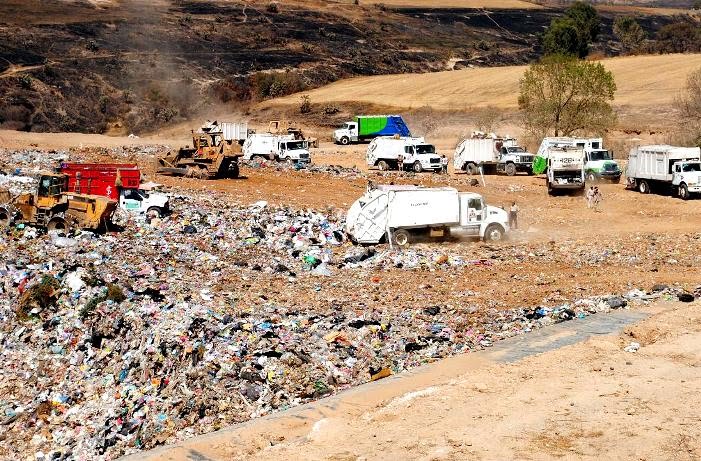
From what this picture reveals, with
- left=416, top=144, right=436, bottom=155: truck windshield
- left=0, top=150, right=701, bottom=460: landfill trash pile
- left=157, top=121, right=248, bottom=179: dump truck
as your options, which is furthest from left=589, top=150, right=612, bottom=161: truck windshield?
left=157, top=121, right=248, bottom=179: dump truck

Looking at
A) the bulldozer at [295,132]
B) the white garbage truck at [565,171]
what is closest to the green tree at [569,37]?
the bulldozer at [295,132]

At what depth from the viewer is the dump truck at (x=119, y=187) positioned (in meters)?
31.7

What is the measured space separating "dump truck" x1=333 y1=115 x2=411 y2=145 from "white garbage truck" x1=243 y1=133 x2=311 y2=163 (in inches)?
496

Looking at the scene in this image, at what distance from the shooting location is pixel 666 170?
39.8 metres

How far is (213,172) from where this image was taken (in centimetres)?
4294

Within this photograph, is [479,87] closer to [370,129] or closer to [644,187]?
[370,129]

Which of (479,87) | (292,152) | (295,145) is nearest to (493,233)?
(292,152)

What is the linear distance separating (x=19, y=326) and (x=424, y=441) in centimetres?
1031

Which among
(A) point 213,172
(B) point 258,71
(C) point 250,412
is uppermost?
(B) point 258,71

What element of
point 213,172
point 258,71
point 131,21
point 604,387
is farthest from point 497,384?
point 131,21

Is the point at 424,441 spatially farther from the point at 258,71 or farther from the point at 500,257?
the point at 258,71

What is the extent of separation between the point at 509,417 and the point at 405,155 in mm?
32936

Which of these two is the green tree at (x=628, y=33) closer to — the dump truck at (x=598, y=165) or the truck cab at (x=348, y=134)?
the truck cab at (x=348, y=134)

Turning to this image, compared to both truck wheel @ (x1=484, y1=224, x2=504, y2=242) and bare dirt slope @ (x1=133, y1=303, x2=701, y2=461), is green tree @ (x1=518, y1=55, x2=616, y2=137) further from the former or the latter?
bare dirt slope @ (x1=133, y1=303, x2=701, y2=461)
